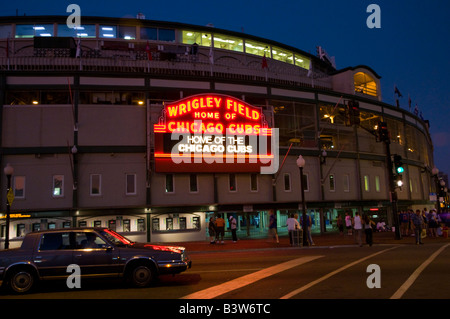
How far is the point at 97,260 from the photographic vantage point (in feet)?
33.4

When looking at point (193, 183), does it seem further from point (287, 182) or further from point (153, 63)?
point (153, 63)

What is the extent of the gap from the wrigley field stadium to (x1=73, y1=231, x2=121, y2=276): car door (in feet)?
45.6

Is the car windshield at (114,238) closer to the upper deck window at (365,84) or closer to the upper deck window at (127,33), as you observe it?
the upper deck window at (127,33)

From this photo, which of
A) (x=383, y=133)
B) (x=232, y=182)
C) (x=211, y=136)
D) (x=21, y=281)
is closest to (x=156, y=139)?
(x=211, y=136)

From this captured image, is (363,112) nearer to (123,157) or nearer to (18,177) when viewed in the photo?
(123,157)

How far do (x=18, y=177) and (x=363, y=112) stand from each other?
28741 mm

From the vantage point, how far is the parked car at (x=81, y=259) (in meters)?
10.0

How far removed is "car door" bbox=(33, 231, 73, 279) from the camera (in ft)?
33.1

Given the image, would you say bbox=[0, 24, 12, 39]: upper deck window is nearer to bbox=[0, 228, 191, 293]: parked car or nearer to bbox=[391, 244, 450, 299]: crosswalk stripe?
bbox=[0, 228, 191, 293]: parked car

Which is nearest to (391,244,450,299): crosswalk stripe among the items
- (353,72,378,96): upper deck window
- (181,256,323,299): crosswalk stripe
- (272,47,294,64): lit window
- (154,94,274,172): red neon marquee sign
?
(181,256,323,299): crosswalk stripe

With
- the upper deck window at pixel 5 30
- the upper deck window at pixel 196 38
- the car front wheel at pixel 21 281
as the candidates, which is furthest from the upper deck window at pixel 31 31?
the car front wheel at pixel 21 281

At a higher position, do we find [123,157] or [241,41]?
[241,41]

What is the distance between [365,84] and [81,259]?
117 feet
